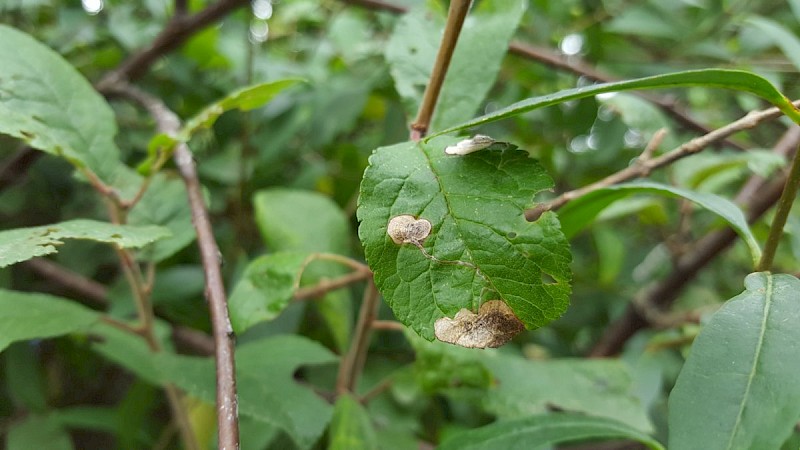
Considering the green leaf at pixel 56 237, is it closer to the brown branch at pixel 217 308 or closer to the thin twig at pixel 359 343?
the brown branch at pixel 217 308

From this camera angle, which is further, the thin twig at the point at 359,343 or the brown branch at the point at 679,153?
the thin twig at the point at 359,343

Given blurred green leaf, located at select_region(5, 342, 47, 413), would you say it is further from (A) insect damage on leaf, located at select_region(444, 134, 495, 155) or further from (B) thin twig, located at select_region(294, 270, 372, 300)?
(A) insect damage on leaf, located at select_region(444, 134, 495, 155)

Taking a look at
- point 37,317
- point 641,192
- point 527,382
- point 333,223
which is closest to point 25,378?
point 37,317

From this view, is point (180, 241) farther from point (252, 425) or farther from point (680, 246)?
point (680, 246)

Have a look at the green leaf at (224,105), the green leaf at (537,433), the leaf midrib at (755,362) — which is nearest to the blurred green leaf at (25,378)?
the green leaf at (224,105)

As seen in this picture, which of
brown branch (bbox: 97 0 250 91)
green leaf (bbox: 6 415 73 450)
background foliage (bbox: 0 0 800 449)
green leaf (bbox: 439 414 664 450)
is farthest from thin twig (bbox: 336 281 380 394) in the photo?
brown branch (bbox: 97 0 250 91)

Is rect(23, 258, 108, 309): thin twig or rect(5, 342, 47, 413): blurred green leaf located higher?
rect(23, 258, 108, 309): thin twig

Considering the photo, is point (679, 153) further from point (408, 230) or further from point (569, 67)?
point (569, 67)

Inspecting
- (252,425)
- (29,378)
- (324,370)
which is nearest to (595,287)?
(324,370)
